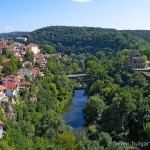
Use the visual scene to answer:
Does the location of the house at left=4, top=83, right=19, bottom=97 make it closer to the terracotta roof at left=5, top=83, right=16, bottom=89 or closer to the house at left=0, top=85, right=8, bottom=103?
the terracotta roof at left=5, top=83, right=16, bottom=89

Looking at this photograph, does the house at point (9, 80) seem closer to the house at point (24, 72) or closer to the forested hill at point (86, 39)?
the house at point (24, 72)

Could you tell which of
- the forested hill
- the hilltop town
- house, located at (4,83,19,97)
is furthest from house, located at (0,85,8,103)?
the forested hill

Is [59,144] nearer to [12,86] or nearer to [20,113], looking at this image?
[20,113]

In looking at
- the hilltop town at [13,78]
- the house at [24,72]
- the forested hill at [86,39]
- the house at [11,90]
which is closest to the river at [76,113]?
the hilltop town at [13,78]

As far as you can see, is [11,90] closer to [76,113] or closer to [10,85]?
[10,85]

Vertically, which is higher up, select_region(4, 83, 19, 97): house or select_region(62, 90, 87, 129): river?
select_region(4, 83, 19, 97): house

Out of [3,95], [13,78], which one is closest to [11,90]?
[3,95]
